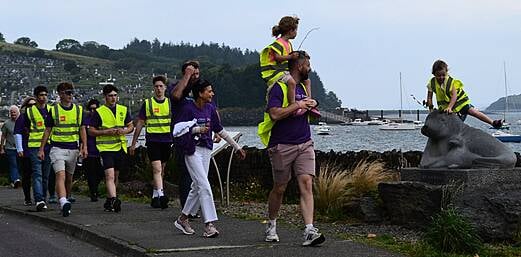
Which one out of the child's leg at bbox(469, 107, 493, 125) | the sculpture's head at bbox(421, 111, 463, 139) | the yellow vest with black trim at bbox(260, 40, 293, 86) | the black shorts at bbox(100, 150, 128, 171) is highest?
the yellow vest with black trim at bbox(260, 40, 293, 86)

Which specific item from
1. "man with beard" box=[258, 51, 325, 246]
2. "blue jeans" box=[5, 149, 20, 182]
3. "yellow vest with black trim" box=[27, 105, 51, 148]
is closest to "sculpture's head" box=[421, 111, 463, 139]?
"man with beard" box=[258, 51, 325, 246]

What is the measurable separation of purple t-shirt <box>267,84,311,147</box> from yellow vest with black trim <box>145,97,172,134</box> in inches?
180

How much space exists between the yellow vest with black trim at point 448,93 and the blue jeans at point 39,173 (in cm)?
624

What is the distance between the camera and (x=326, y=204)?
13562mm

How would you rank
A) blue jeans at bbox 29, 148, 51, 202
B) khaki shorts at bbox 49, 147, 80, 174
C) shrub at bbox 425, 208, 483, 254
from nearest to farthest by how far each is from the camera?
shrub at bbox 425, 208, 483, 254, khaki shorts at bbox 49, 147, 80, 174, blue jeans at bbox 29, 148, 51, 202

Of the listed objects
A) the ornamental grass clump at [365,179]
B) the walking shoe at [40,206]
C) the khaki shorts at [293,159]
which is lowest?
the walking shoe at [40,206]

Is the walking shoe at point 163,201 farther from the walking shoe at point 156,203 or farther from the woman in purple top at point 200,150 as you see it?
the woman in purple top at point 200,150

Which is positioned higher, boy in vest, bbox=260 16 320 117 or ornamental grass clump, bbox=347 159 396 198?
boy in vest, bbox=260 16 320 117

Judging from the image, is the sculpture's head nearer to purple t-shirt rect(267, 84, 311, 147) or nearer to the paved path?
the paved path

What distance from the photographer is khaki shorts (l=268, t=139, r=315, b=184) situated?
10125 mm

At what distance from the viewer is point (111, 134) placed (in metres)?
14.5

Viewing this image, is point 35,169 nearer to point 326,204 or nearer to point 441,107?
→ point 326,204

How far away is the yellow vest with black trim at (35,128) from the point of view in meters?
15.8

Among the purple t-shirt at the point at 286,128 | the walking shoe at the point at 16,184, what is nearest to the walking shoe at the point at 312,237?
the purple t-shirt at the point at 286,128
